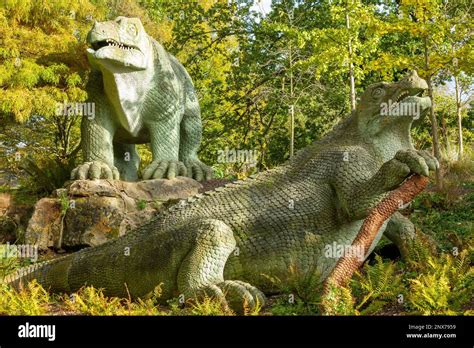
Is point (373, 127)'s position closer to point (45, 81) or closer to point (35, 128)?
point (45, 81)

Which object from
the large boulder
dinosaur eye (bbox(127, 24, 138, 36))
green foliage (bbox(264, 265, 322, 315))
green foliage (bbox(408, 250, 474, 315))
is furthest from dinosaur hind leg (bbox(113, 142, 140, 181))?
green foliage (bbox(408, 250, 474, 315))

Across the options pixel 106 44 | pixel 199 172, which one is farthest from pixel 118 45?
pixel 199 172

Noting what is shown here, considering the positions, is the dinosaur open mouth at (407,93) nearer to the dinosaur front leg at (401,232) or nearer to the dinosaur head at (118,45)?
the dinosaur front leg at (401,232)

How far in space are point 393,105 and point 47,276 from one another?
334cm

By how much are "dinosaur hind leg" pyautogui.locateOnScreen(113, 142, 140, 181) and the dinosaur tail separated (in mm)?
4008

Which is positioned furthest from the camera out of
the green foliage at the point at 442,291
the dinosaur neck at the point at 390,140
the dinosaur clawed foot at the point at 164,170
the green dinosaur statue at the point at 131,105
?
the dinosaur clawed foot at the point at 164,170

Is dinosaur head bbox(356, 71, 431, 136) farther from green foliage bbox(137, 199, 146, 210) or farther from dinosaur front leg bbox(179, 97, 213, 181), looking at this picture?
dinosaur front leg bbox(179, 97, 213, 181)

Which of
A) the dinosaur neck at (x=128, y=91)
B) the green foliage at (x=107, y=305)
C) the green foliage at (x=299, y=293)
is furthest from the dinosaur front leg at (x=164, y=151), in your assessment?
the green foliage at (x=299, y=293)

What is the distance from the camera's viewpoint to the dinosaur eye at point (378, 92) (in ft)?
17.6

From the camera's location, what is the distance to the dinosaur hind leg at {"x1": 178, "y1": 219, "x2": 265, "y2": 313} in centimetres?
458

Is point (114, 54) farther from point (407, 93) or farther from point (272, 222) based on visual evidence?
point (407, 93)
